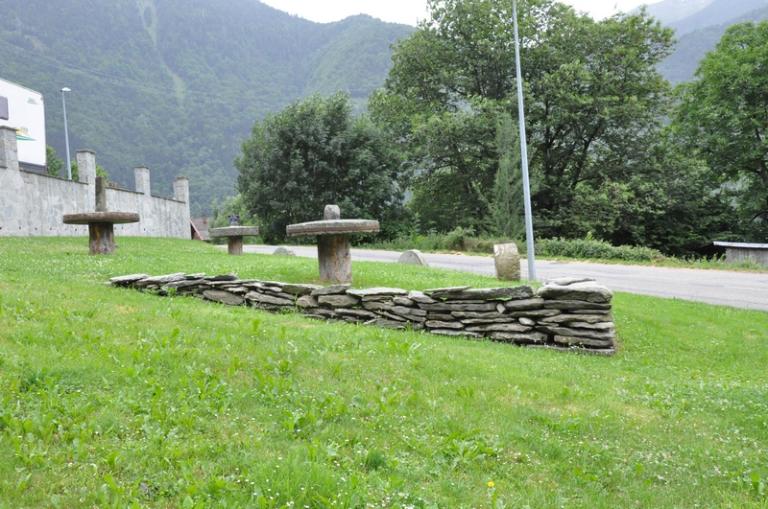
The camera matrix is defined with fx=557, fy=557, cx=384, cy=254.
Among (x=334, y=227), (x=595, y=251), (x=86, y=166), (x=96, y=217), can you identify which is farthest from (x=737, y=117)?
(x=86, y=166)

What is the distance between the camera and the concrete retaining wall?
19.5m

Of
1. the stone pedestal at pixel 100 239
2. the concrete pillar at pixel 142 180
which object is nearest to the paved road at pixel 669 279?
the stone pedestal at pixel 100 239

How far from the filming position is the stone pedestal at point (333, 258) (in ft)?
33.1

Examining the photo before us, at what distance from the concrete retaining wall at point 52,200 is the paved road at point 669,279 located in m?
15.0

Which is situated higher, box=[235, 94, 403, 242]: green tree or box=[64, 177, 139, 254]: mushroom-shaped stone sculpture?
box=[235, 94, 403, 242]: green tree

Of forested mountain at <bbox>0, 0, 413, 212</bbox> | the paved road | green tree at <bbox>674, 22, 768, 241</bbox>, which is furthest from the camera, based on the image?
forested mountain at <bbox>0, 0, 413, 212</bbox>

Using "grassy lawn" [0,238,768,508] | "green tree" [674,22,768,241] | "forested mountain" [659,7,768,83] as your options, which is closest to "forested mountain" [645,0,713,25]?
"forested mountain" [659,7,768,83]

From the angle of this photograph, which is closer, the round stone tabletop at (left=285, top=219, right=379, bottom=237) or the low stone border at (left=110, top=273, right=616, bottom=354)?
the low stone border at (left=110, top=273, right=616, bottom=354)

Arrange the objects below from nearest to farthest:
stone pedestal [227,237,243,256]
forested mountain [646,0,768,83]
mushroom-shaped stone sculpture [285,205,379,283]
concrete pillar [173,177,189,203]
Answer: mushroom-shaped stone sculpture [285,205,379,283] → stone pedestal [227,237,243,256] → concrete pillar [173,177,189,203] → forested mountain [646,0,768,83]

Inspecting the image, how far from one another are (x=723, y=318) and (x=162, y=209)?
92.9 feet

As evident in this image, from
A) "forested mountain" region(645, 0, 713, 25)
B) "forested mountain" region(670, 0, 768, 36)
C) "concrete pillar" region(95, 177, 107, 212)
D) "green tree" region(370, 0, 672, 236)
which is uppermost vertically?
"forested mountain" region(645, 0, 713, 25)

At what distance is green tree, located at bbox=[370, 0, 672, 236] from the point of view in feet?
105

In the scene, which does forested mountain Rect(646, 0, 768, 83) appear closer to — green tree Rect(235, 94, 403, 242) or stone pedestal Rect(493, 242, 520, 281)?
green tree Rect(235, 94, 403, 242)

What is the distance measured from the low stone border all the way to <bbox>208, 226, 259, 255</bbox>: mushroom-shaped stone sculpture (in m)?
10.1
